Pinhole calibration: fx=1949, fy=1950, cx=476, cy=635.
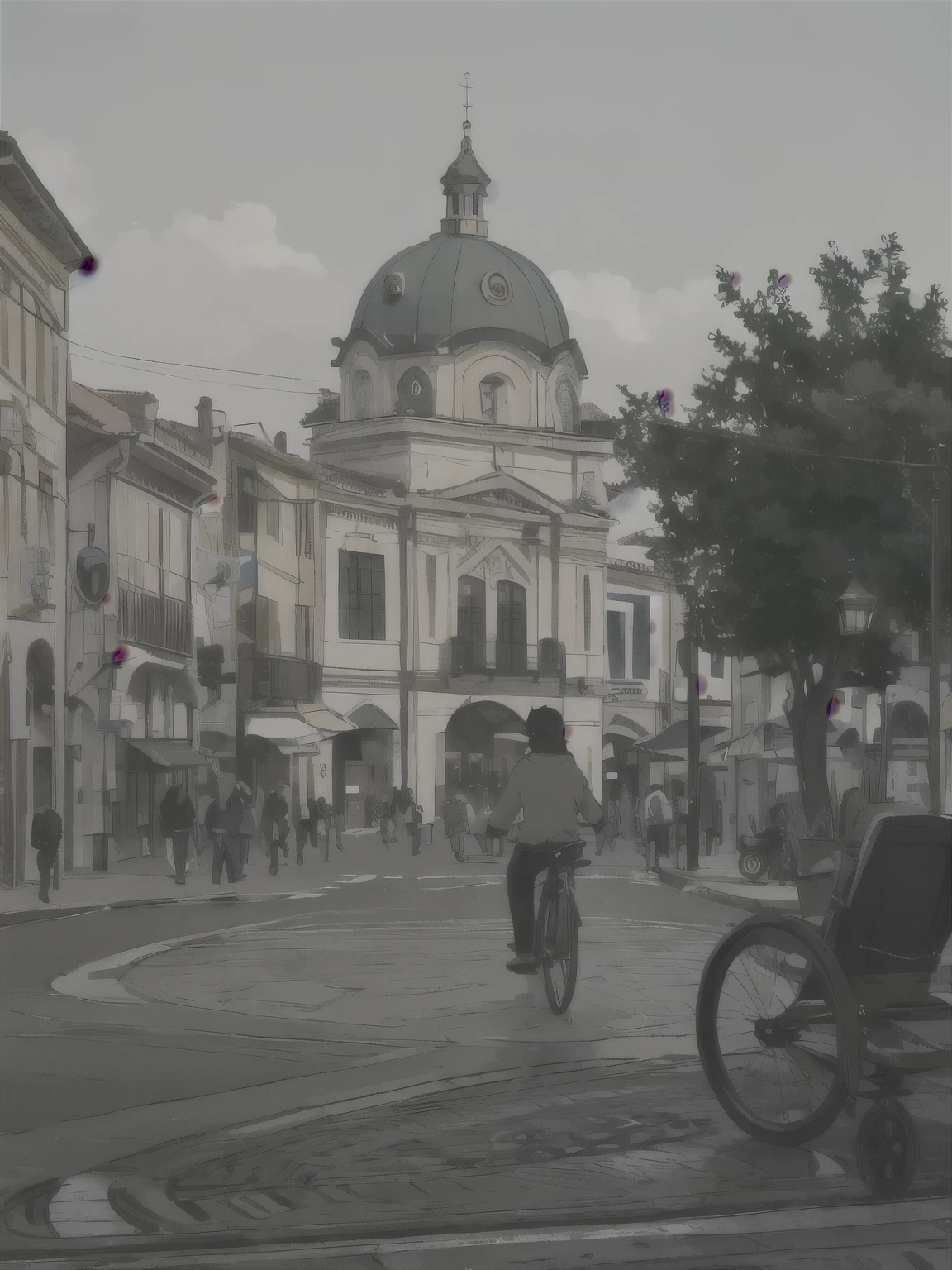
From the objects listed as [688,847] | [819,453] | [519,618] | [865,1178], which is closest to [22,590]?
[519,618]

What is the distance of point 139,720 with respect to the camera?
1018 cm

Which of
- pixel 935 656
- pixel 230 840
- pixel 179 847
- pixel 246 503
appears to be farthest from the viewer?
pixel 230 840

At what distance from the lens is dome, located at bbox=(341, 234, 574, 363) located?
9016 mm

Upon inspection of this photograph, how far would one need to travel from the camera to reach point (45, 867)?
9711 mm

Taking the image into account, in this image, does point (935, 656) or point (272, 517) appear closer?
point (272, 517)

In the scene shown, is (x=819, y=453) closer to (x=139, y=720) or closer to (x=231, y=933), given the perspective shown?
(x=139, y=720)

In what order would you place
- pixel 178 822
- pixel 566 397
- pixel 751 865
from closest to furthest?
pixel 566 397 → pixel 178 822 → pixel 751 865

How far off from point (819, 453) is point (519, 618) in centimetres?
180

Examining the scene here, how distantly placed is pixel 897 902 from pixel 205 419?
4.26m

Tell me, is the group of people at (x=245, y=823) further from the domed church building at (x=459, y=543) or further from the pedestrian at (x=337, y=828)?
the domed church building at (x=459, y=543)

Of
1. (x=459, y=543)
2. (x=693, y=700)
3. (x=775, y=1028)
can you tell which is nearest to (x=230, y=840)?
(x=459, y=543)

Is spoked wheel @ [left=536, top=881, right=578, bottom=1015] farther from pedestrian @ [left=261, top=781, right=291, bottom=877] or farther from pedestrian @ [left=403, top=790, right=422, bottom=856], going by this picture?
pedestrian @ [left=261, top=781, right=291, bottom=877]

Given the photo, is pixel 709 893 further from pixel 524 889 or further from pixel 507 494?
pixel 524 889

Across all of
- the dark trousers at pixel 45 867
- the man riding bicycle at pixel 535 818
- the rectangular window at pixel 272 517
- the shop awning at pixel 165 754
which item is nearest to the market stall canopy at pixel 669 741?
the man riding bicycle at pixel 535 818
